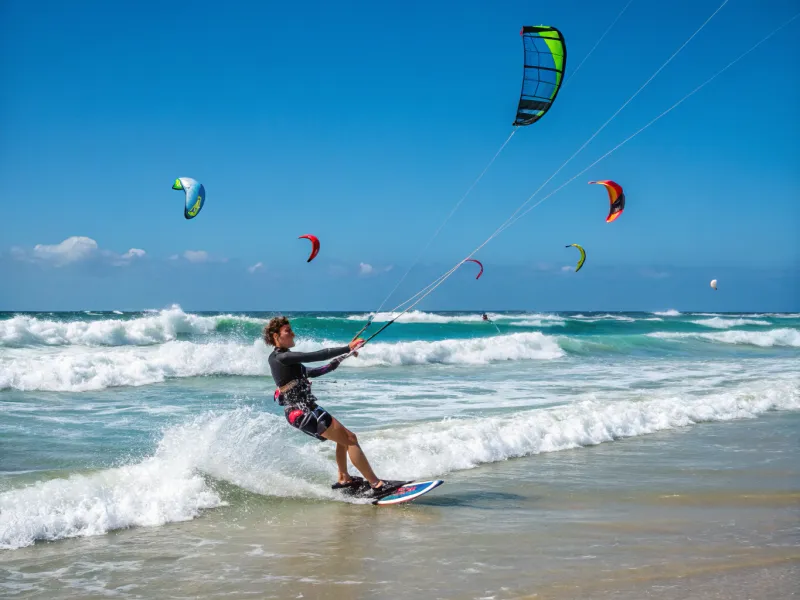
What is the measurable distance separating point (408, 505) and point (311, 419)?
1.09 m

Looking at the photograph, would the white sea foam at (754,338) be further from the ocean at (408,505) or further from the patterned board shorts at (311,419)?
the patterned board shorts at (311,419)

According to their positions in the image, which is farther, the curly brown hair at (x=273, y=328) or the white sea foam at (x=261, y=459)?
the curly brown hair at (x=273, y=328)

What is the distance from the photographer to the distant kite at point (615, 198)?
10500 mm

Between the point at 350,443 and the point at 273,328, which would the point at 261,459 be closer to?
the point at 350,443

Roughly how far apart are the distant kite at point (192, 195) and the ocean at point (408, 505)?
334cm

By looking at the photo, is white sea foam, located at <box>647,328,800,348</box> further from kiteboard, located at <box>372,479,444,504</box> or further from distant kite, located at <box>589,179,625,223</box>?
kiteboard, located at <box>372,479,444,504</box>

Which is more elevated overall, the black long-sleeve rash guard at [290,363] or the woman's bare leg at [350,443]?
the black long-sleeve rash guard at [290,363]

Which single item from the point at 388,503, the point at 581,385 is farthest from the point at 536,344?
the point at 388,503

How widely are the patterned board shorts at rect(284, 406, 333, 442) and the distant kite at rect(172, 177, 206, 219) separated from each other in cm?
847

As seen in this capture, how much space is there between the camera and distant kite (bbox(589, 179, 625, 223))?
34.4 ft

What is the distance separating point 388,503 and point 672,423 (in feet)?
18.4

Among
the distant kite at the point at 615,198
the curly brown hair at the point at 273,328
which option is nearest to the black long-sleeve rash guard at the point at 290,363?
the curly brown hair at the point at 273,328

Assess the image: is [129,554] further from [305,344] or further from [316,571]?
[305,344]

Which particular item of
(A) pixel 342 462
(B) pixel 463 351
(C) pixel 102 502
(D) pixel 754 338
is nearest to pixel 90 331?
(B) pixel 463 351
